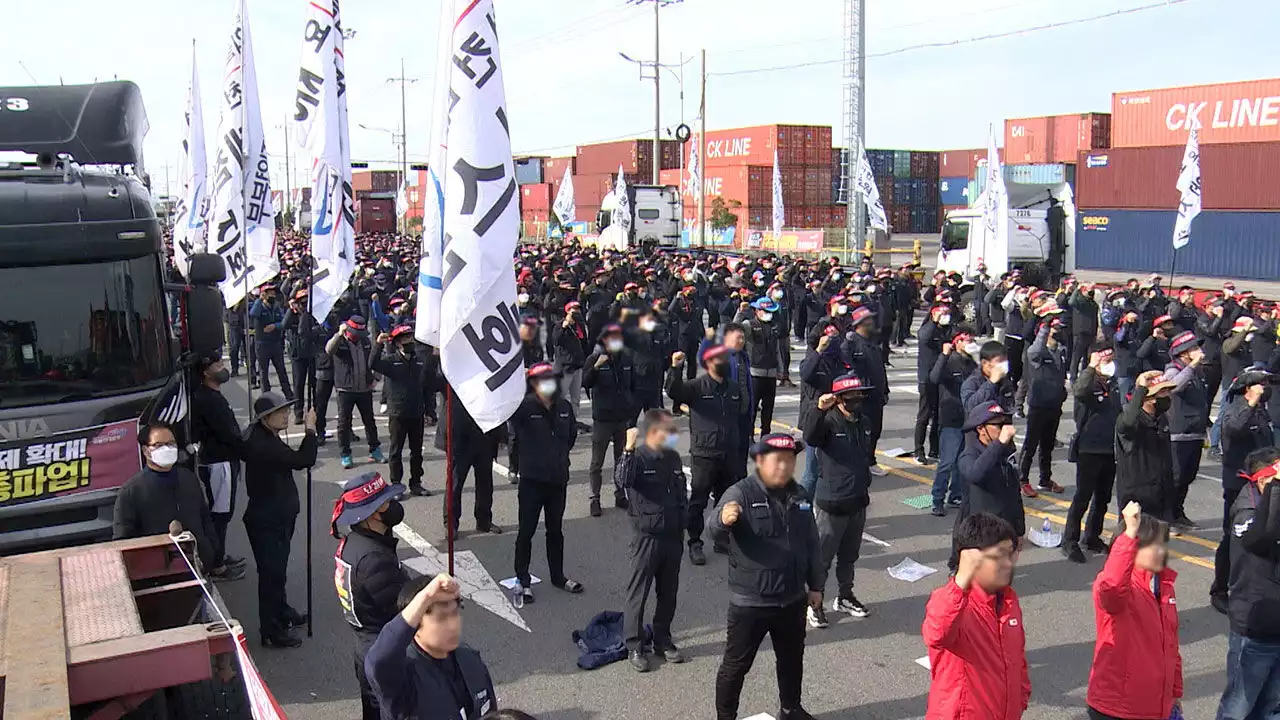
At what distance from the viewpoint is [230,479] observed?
8.28 meters

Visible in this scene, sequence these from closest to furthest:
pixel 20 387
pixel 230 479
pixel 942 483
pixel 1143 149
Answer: pixel 20 387 < pixel 230 479 < pixel 942 483 < pixel 1143 149

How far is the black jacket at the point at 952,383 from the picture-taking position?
9.86 meters

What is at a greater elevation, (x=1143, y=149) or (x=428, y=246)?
(x=1143, y=149)

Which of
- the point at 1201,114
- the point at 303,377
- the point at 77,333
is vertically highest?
the point at 1201,114

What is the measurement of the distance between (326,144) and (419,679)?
733 centimetres

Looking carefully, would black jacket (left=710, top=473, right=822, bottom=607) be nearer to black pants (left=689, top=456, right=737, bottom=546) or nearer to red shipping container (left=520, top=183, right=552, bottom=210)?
black pants (left=689, top=456, right=737, bottom=546)

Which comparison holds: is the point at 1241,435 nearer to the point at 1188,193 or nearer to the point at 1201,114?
the point at 1188,193

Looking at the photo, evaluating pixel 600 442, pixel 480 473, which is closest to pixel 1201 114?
pixel 600 442

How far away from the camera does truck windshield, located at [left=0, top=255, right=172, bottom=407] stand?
636 centimetres

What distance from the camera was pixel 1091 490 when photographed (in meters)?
8.70

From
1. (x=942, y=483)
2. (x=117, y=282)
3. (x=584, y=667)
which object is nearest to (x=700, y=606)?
(x=584, y=667)

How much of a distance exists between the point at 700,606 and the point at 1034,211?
22.3 meters

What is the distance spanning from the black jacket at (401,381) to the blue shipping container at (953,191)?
217ft

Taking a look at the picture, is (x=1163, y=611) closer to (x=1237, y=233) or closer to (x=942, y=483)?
(x=942, y=483)
